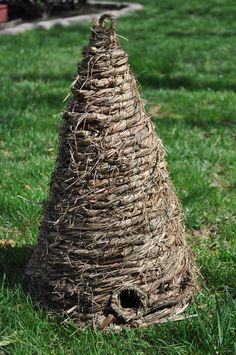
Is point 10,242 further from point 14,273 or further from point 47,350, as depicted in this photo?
point 47,350

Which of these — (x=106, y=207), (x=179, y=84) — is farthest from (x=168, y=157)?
(x=179, y=84)

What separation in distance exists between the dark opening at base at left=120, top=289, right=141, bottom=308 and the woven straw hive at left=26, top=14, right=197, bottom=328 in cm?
2

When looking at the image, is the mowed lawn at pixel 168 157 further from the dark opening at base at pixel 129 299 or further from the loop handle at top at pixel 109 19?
the loop handle at top at pixel 109 19

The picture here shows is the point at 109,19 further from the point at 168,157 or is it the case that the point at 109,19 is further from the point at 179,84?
the point at 179,84

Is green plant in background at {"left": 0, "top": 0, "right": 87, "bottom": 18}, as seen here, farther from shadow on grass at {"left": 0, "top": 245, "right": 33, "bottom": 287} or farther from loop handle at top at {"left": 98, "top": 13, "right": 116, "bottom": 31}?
loop handle at top at {"left": 98, "top": 13, "right": 116, "bottom": 31}

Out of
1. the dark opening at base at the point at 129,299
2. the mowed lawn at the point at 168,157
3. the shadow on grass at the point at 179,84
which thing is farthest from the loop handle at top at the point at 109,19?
the shadow on grass at the point at 179,84

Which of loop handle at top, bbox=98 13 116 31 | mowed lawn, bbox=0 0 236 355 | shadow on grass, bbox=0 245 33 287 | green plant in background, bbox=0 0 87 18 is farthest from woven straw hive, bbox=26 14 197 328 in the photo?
green plant in background, bbox=0 0 87 18

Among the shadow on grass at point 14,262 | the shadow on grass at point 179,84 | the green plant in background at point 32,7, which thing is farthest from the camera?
the green plant in background at point 32,7

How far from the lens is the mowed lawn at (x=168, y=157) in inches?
107

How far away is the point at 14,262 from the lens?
3.42 metres

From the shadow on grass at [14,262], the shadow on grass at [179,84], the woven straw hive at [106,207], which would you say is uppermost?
the woven straw hive at [106,207]

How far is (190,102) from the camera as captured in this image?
6.89 metres

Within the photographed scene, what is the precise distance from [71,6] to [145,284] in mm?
14155

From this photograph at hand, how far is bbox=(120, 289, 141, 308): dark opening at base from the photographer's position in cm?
289
